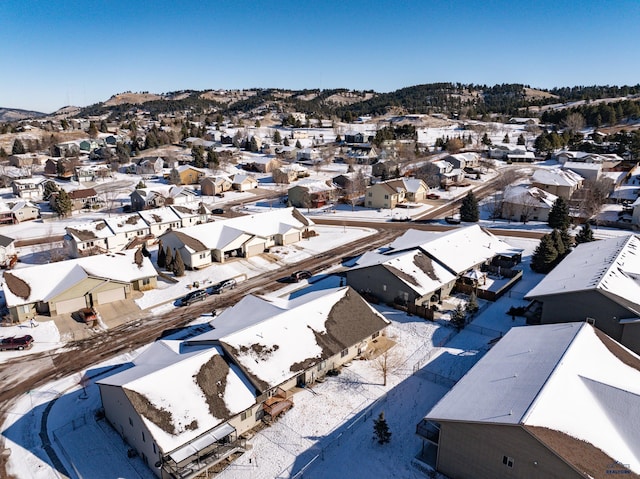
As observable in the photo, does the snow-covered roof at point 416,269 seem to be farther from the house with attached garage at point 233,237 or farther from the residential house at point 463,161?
the residential house at point 463,161

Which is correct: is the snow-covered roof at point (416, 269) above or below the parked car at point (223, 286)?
above

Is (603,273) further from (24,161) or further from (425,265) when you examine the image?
(24,161)

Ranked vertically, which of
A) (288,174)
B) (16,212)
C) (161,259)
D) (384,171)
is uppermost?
(384,171)

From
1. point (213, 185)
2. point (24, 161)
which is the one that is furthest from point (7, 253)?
point (24, 161)

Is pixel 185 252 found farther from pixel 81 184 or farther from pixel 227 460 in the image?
pixel 81 184

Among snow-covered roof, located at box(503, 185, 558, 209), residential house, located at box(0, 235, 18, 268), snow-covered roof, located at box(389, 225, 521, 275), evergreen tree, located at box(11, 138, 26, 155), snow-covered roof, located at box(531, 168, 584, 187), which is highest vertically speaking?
evergreen tree, located at box(11, 138, 26, 155)

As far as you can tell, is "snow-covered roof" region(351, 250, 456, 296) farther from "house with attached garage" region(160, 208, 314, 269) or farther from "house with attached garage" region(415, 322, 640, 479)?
"house with attached garage" region(160, 208, 314, 269)

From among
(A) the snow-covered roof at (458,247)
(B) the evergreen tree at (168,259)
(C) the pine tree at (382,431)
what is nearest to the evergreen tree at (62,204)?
(B) the evergreen tree at (168,259)

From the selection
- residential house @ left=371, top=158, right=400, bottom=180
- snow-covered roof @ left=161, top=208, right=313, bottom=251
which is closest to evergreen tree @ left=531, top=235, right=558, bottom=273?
snow-covered roof @ left=161, top=208, right=313, bottom=251
